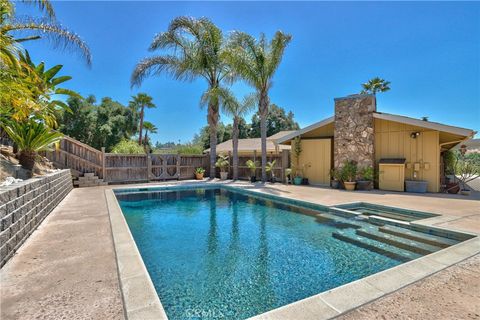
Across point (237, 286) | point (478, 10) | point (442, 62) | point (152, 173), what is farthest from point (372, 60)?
point (237, 286)

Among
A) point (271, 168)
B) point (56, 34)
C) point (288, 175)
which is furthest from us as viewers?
point (271, 168)

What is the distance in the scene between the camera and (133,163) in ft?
50.9

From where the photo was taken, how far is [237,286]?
11.3 feet

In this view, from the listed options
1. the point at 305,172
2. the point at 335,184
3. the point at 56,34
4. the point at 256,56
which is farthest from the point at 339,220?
the point at 256,56

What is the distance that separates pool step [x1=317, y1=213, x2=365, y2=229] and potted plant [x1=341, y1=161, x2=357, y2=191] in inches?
195

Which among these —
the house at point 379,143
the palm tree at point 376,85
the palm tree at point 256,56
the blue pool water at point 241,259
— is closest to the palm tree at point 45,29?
the blue pool water at point 241,259

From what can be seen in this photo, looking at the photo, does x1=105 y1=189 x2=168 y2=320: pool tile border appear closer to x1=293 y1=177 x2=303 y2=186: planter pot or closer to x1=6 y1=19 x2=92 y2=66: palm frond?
x1=6 y1=19 x2=92 y2=66: palm frond

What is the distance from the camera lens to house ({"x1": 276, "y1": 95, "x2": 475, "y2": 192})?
10.7 meters

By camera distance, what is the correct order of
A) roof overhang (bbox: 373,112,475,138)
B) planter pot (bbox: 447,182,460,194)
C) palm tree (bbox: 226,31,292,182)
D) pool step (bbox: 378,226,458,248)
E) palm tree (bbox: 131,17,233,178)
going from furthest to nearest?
palm tree (bbox: 131,17,233,178) < palm tree (bbox: 226,31,292,182) < planter pot (bbox: 447,182,460,194) < roof overhang (bbox: 373,112,475,138) < pool step (bbox: 378,226,458,248)

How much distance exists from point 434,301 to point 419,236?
121 inches

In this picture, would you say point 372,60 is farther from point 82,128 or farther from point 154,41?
point 82,128

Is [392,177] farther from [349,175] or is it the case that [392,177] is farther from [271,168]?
[271,168]

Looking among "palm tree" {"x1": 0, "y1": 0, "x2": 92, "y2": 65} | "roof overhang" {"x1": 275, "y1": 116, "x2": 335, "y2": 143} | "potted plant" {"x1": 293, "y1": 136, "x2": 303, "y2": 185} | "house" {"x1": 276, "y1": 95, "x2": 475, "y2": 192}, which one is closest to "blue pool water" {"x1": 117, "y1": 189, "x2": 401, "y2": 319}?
"palm tree" {"x1": 0, "y1": 0, "x2": 92, "y2": 65}

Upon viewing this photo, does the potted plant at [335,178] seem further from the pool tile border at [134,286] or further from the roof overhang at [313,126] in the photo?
the pool tile border at [134,286]
